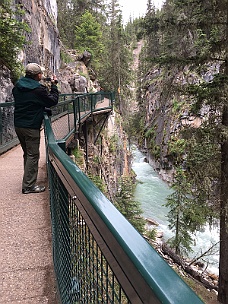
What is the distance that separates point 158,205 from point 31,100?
71.0 feet

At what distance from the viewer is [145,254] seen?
29.5 inches

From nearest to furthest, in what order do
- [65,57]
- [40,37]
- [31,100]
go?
[31,100] < [40,37] < [65,57]

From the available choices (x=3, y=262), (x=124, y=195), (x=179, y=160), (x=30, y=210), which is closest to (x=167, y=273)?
(x=3, y=262)

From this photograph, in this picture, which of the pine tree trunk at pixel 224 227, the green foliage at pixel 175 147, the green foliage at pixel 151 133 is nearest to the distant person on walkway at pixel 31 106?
the pine tree trunk at pixel 224 227

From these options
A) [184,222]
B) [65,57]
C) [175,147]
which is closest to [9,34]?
[184,222]

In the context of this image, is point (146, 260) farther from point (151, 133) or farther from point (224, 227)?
point (151, 133)

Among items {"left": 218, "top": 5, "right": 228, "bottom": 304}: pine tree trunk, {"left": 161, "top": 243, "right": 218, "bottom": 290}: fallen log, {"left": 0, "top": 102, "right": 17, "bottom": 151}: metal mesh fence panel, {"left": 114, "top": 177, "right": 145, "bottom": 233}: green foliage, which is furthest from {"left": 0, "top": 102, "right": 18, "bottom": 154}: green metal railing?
{"left": 161, "top": 243, "right": 218, "bottom": 290}: fallen log

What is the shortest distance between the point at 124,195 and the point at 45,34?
641 inches

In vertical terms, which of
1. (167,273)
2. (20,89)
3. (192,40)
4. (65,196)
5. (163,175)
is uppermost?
(192,40)

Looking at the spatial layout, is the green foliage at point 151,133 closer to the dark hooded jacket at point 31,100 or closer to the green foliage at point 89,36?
the green foliage at point 89,36

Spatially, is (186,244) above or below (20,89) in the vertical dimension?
below

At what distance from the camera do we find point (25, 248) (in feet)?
11.4

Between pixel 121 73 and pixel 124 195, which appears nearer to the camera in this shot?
pixel 124 195

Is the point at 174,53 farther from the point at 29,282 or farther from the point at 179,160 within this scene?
the point at 179,160
